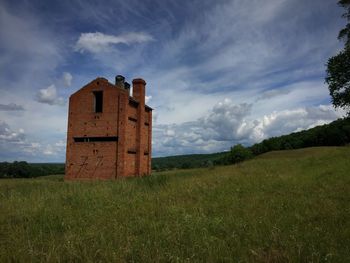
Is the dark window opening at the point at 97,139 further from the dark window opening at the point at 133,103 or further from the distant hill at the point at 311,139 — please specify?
the distant hill at the point at 311,139

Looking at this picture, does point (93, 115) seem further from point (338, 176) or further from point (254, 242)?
point (254, 242)

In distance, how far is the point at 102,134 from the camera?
91.8 feet

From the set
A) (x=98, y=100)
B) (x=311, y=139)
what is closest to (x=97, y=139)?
(x=98, y=100)

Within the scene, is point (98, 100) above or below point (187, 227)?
above

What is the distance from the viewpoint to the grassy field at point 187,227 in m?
4.18

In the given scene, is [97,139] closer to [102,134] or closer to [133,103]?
[102,134]

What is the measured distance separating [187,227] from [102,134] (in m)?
23.6

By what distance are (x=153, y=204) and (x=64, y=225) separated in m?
2.57

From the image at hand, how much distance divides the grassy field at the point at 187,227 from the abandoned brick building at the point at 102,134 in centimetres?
1752

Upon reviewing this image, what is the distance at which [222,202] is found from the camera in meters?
8.34

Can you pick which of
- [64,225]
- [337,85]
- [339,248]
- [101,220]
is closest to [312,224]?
[339,248]

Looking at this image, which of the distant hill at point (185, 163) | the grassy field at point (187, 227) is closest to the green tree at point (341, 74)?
the grassy field at point (187, 227)

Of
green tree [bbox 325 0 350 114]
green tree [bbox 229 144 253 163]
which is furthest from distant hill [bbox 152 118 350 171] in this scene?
green tree [bbox 325 0 350 114]

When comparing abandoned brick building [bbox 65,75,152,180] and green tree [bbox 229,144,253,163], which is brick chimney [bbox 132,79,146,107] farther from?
green tree [bbox 229,144,253,163]
